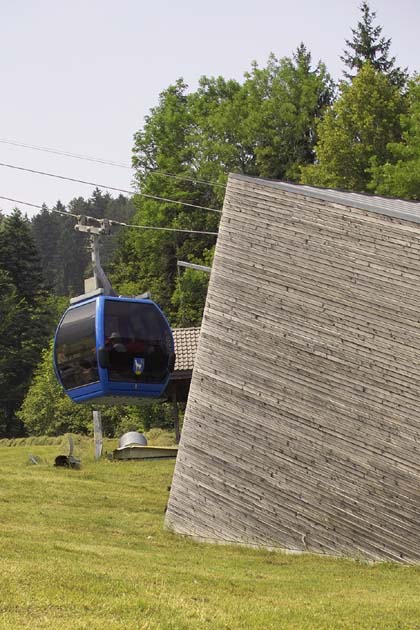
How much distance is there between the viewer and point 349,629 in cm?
1230

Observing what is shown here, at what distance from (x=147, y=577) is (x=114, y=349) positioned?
601 centimetres

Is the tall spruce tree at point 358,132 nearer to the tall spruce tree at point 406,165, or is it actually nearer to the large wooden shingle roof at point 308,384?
the tall spruce tree at point 406,165

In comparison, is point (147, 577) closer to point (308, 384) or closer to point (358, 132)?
point (308, 384)

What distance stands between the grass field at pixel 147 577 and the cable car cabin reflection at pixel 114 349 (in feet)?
8.58

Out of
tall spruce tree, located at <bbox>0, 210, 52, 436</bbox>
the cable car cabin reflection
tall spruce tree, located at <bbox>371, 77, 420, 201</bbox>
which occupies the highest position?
tall spruce tree, located at <bbox>371, 77, 420, 201</bbox>

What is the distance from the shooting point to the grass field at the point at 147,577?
39.8 ft

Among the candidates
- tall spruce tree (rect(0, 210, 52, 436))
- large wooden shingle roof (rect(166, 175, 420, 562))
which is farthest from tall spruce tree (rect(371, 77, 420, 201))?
tall spruce tree (rect(0, 210, 52, 436))

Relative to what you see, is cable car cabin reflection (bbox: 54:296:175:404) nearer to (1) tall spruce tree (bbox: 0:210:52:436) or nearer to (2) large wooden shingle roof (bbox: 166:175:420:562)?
(2) large wooden shingle roof (bbox: 166:175:420:562)

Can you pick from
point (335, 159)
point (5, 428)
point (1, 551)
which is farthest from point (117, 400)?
point (5, 428)

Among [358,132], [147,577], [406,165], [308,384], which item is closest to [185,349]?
[406,165]

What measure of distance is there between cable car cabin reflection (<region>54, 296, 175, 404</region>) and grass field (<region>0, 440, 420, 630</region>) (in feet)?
8.58

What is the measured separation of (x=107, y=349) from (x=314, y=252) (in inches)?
175

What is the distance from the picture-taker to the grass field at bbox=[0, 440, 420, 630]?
478 inches

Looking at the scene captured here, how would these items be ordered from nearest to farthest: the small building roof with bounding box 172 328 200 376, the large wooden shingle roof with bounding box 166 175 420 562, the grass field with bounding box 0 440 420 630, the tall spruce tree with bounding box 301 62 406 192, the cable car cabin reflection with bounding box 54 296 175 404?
the grass field with bounding box 0 440 420 630
the large wooden shingle roof with bounding box 166 175 420 562
the cable car cabin reflection with bounding box 54 296 175 404
the small building roof with bounding box 172 328 200 376
the tall spruce tree with bounding box 301 62 406 192
